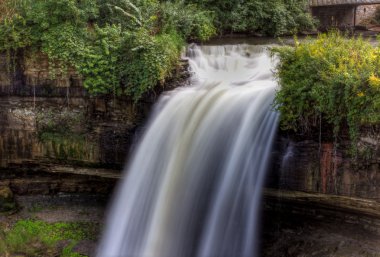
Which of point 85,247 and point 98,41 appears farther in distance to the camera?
point 98,41

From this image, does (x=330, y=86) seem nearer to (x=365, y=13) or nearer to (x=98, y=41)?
(x=98, y=41)

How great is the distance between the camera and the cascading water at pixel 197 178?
25.5ft

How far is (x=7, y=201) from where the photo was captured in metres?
10.5

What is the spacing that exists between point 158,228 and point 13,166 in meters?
4.61

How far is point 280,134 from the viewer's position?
298 inches

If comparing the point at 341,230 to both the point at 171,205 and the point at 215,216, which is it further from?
the point at 171,205

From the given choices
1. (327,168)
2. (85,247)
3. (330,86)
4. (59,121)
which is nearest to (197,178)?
(327,168)

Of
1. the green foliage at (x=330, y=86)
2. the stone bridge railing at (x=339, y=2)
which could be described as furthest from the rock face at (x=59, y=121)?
the stone bridge railing at (x=339, y=2)

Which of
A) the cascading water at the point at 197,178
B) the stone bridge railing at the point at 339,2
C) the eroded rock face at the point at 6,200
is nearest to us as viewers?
the cascading water at the point at 197,178

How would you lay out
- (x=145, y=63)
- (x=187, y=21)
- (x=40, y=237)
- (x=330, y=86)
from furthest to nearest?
1. (x=187, y=21)
2. (x=40, y=237)
3. (x=145, y=63)
4. (x=330, y=86)

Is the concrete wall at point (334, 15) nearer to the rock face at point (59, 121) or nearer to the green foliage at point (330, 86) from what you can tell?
the rock face at point (59, 121)

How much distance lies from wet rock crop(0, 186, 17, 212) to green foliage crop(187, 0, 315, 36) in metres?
7.66

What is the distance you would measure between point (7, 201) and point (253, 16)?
8.95 metres

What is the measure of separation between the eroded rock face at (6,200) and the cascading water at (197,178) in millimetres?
2926
